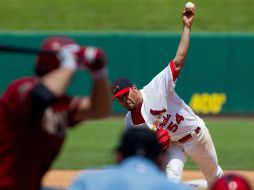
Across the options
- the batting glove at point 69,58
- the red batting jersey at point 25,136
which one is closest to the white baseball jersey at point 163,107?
the red batting jersey at point 25,136

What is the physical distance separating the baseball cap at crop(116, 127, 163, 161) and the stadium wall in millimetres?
13694

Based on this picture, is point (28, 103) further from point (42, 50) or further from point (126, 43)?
point (126, 43)

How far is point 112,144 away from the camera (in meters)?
13.6

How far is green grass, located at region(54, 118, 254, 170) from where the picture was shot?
1180 centimetres

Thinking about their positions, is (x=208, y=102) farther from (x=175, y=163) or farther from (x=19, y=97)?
(x=19, y=97)

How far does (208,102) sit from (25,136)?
13167 mm

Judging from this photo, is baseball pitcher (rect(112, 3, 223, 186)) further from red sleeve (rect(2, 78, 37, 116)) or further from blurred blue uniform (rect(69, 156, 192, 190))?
blurred blue uniform (rect(69, 156, 192, 190))

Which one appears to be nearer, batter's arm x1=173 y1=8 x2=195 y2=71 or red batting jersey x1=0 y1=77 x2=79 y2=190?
red batting jersey x1=0 y1=77 x2=79 y2=190

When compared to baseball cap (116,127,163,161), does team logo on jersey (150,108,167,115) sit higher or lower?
lower
